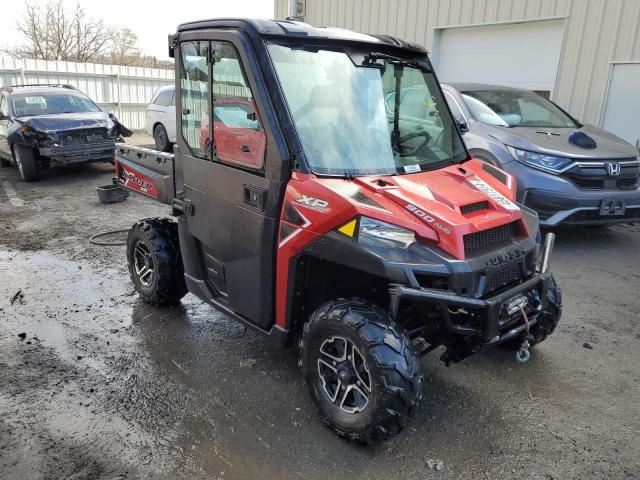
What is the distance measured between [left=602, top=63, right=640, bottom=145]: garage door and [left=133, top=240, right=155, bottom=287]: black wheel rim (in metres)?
7.88

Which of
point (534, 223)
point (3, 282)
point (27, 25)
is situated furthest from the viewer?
point (27, 25)

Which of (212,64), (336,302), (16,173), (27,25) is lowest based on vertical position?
(16,173)

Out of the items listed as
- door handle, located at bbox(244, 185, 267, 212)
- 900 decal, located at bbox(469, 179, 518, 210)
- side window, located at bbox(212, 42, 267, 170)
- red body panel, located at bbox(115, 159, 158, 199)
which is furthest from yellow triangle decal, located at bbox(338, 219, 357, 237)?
red body panel, located at bbox(115, 159, 158, 199)

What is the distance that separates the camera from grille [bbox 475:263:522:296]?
2590mm

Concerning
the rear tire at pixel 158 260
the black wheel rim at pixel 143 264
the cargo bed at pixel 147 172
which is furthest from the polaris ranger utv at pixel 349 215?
the black wheel rim at pixel 143 264

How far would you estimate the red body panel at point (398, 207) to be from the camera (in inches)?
99.3

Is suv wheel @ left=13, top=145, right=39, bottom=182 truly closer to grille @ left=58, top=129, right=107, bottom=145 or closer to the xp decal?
grille @ left=58, top=129, right=107, bottom=145

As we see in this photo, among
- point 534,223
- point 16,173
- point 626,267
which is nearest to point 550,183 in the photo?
point 626,267

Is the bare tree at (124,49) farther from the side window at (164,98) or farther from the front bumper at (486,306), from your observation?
the front bumper at (486,306)

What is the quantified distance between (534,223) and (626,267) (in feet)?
10.3

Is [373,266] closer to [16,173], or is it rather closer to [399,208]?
[399,208]

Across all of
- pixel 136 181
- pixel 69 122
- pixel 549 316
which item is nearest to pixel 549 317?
pixel 549 316

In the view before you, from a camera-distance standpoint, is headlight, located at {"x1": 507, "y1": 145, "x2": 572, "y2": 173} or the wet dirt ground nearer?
the wet dirt ground

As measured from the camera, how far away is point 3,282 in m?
4.96
